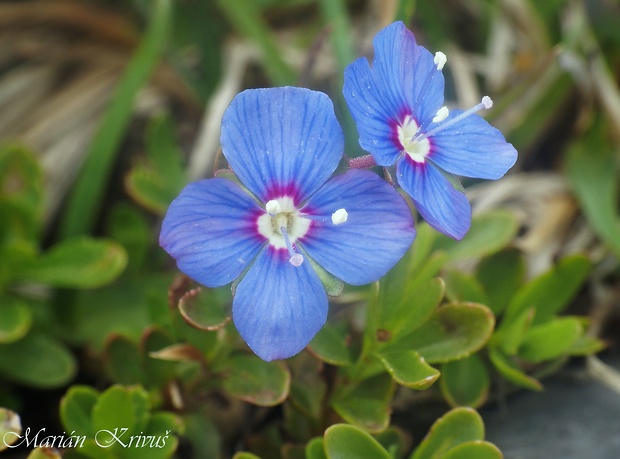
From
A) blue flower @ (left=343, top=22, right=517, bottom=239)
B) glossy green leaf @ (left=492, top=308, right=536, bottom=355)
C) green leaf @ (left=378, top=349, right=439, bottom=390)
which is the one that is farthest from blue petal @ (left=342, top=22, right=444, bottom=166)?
glossy green leaf @ (left=492, top=308, right=536, bottom=355)

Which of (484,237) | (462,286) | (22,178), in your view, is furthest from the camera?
(22,178)

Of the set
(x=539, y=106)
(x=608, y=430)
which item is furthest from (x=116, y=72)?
(x=608, y=430)

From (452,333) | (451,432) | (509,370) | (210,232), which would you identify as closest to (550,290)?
(509,370)

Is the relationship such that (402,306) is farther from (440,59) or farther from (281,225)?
(440,59)

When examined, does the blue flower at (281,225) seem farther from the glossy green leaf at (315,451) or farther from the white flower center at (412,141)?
the glossy green leaf at (315,451)

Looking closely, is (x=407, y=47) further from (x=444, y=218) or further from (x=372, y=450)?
(x=372, y=450)

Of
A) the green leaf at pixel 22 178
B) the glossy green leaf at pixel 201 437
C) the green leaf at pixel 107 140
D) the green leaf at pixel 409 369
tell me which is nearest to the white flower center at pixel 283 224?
the green leaf at pixel 409 369
